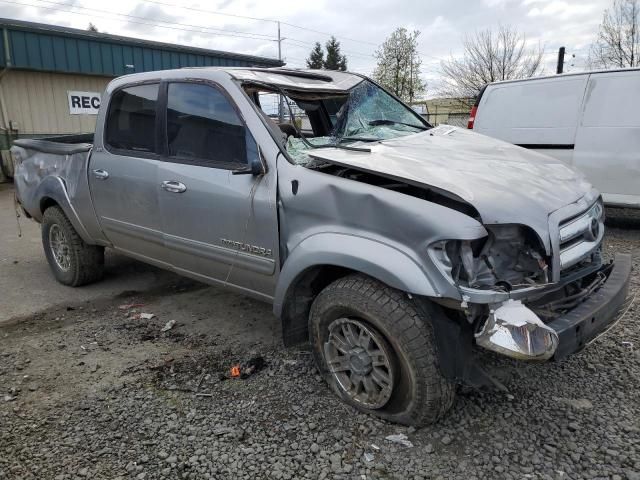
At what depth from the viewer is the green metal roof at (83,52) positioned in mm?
11641

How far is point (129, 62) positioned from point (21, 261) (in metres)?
9.23

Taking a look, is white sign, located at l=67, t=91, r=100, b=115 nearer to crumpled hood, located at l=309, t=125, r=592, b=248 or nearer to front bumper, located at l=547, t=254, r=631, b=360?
crumpled hood, located at l=309, t=125, r=592, b=248

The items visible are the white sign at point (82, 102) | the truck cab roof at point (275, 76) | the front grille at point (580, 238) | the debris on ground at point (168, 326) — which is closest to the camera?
the front grille at point (580, 238)

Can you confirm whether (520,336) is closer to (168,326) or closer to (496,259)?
(496,259)

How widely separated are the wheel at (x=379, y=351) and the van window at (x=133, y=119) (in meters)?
1.95

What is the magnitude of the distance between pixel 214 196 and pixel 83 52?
1174 cm

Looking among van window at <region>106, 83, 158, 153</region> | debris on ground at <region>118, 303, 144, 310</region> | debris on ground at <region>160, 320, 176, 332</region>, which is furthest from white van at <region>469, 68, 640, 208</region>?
debris on ground at <region>118, 303, 144, 310</region>

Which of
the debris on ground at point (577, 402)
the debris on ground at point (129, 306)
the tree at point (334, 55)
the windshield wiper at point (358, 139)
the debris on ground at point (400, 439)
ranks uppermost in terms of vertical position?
the tree at point (334, 55)

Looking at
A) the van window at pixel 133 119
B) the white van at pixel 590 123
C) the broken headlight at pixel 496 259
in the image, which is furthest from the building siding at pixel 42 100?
the broken headlight at pixel 496 259

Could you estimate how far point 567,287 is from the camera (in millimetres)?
2721

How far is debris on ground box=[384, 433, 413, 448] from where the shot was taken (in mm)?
2508

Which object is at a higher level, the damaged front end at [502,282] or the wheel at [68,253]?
the damaged front end at [502,282]

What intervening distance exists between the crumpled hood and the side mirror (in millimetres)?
335

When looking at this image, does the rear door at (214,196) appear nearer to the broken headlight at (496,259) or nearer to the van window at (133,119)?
the van window at (133,119)
